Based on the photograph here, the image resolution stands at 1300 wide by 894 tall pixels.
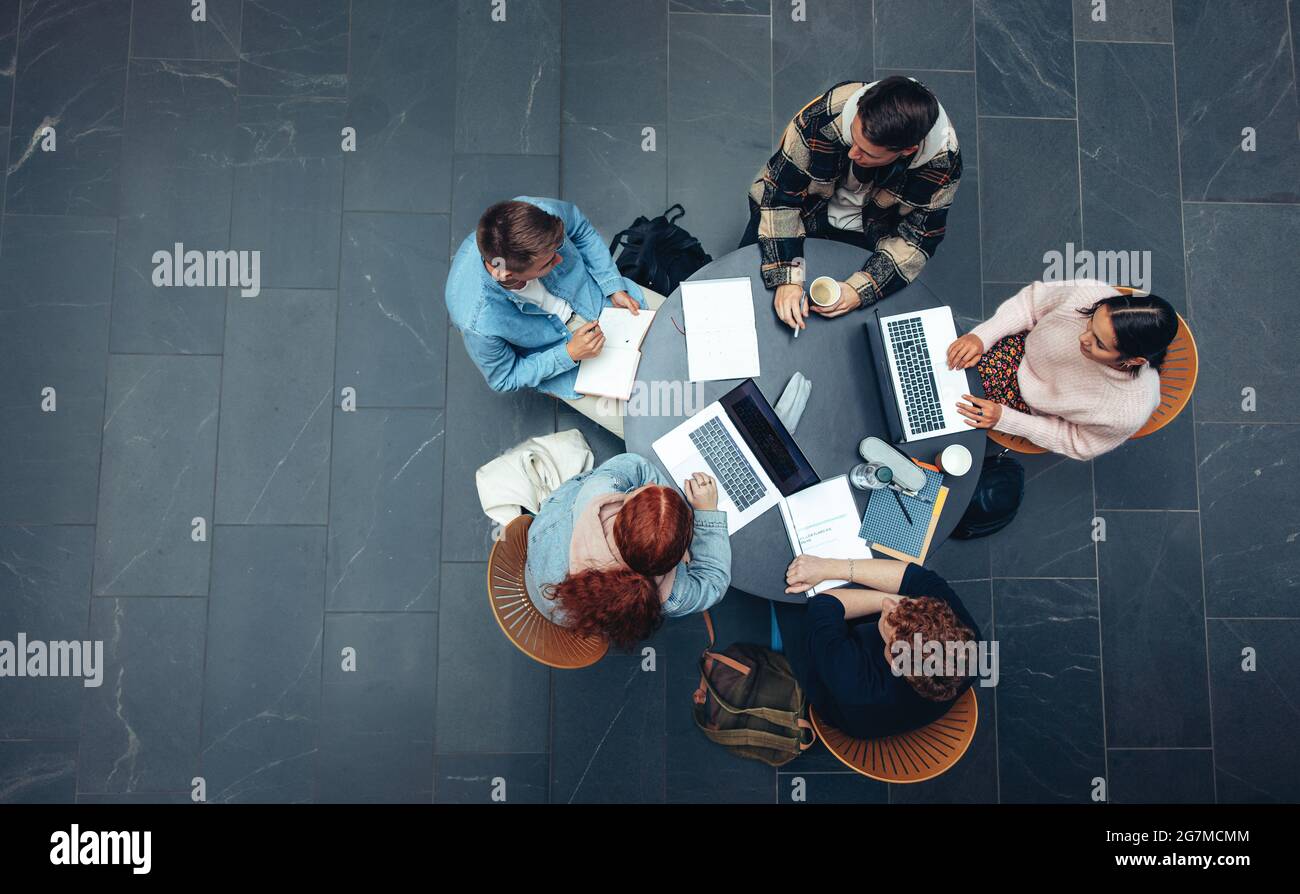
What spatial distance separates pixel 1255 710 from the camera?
288cm

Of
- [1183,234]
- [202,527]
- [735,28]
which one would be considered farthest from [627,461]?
[1183,234]

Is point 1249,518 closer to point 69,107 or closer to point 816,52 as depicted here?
point 816,52

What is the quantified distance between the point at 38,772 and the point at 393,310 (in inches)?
82.9

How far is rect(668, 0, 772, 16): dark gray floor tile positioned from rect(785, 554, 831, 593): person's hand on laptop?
7.58 feet

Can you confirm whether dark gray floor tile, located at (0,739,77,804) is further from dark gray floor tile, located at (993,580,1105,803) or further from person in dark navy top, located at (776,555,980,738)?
dark gray floor tile, located at (993,580,1105,803)

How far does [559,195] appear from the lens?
298 centimetres

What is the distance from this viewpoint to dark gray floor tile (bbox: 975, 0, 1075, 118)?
10.2 feet

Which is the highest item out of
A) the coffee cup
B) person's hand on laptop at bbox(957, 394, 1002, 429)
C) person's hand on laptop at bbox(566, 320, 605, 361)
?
person's hand on laptop at bbox(566, 320, 605, 361)

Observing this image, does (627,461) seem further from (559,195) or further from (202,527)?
(202,527)

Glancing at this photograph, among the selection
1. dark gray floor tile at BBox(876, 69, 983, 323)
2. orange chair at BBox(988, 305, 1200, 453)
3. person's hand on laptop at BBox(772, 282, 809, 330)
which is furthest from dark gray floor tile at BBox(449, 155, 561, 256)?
orange chair at BBox(988, 305, 1200, 453)

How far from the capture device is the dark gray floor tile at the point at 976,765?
277cm

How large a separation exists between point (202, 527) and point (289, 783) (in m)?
1.00

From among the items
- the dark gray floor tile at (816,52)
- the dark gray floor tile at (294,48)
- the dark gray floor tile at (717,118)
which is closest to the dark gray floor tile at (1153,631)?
the dark gray floor tile at (717,118)
